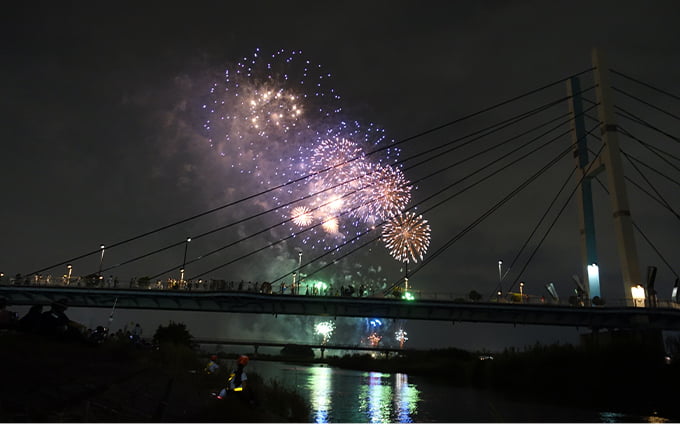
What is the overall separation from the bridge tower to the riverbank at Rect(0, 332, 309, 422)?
134ft

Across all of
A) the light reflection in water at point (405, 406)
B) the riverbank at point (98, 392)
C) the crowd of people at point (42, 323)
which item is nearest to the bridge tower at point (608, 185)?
the light reflection in water at point (405, 406)

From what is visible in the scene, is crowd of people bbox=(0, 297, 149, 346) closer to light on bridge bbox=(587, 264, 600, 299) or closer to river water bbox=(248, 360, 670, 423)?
river water bbox=(248, 360, 670, 423)

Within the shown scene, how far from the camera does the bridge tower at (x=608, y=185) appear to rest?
49.0 meters

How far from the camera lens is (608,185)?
52156 millimetres

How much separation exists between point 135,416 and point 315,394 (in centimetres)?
2833

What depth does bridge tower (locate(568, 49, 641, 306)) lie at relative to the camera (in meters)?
49.0

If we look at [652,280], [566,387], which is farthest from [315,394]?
[652,280]

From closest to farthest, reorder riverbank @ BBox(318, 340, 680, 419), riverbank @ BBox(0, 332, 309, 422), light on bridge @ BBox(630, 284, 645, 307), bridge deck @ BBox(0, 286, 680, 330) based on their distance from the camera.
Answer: riverbank @ BBox(0, 332, 309, 422), riverbank @ BBox(318, 340, 680, 419), light on bridge @ BBox(630, 284, 645, 307), bridge deck @ BBox(0, 286, 680, 330)

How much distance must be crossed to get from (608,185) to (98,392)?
176ft

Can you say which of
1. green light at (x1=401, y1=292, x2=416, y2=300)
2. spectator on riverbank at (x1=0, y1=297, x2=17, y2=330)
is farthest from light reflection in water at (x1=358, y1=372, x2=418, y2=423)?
spectator on riverbank at (x1=0, y1=297, x2=17, y2=330)

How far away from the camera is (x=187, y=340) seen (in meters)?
58.8

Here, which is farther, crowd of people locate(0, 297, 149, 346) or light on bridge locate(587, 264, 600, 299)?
light on bridge locate(587, 264, 600, 299)

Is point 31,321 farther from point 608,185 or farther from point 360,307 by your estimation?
point 608,185

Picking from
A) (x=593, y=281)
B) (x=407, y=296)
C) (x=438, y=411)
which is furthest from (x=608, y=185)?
(x=438, y=411)
